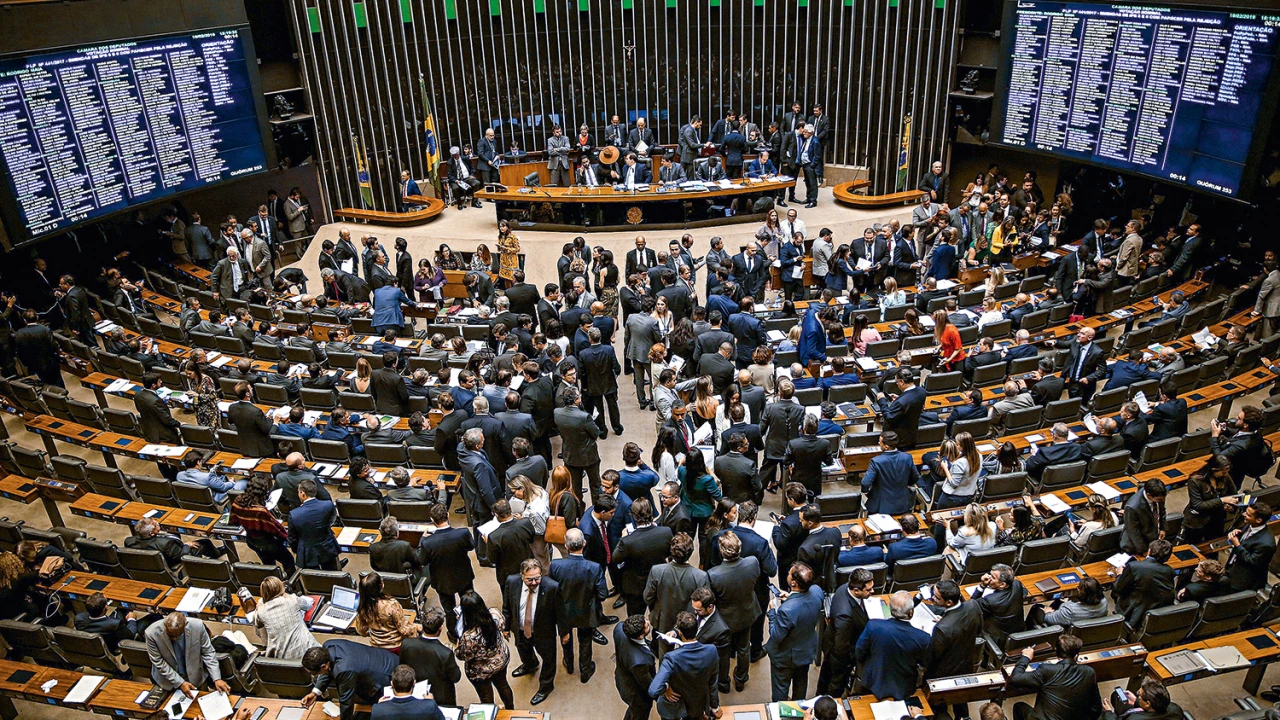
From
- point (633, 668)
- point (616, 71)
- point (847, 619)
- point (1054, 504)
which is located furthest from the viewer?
point (616, 71)

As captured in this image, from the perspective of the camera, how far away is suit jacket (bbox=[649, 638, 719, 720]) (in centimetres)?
561

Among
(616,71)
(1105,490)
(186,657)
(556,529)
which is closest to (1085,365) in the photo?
(1105,490)

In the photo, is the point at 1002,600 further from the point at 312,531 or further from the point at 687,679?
the point at 312,531

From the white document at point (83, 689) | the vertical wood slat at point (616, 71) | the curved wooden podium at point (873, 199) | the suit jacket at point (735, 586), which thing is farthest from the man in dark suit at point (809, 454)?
the vertical wood slat at point (616, 71)

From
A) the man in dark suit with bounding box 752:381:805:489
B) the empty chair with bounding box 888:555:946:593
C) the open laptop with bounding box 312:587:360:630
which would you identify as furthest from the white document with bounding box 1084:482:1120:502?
the open laptop with bounding box 312:587:360:630

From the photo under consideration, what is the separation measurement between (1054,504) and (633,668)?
4.43m

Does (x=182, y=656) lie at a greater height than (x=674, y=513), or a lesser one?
lesser

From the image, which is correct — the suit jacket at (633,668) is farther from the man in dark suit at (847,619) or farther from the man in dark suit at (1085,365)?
the man in dark suit at (1085,365)

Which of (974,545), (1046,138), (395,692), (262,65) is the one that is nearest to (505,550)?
(395,692)

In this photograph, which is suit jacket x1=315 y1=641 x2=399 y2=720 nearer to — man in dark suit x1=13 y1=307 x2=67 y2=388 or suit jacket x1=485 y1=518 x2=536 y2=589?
suit jacket x1=485 y1=518 x2=536 y2=589

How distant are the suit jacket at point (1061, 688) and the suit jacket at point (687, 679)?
205 cm

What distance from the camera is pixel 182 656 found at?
6.33 metres

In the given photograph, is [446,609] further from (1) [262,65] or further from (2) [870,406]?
(1) [262,65]

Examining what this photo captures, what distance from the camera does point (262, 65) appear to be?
1695cm
